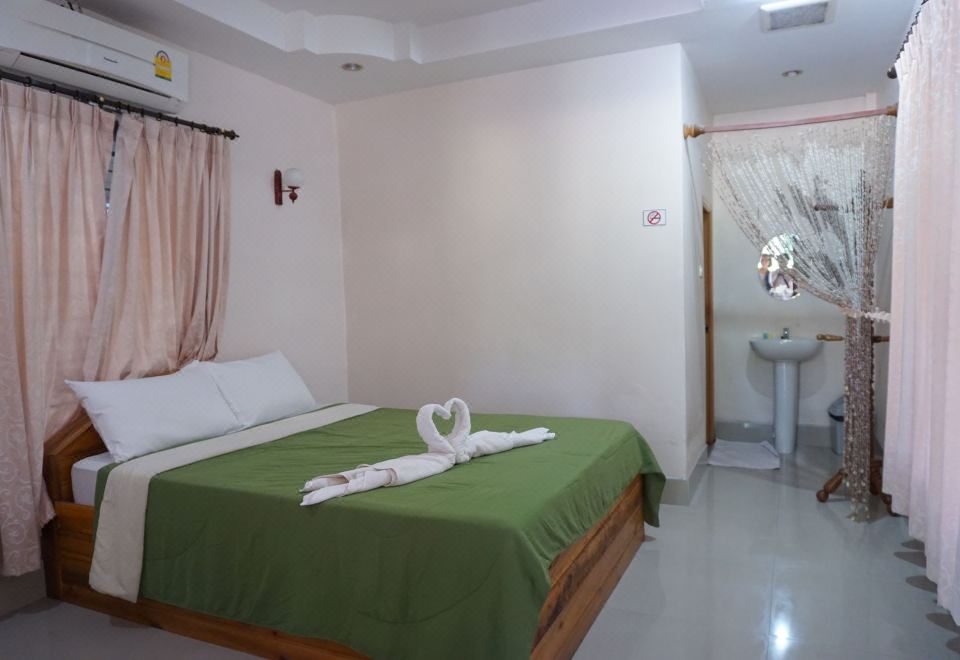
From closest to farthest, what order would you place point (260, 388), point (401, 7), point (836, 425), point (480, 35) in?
point (260, 388) < point (401, 7) < point (480, 35) < point (836, 425)

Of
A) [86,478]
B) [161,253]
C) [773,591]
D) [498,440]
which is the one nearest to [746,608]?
[773,591]

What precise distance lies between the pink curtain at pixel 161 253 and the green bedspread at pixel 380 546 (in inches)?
34.5

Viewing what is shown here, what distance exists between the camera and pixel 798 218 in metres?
3.85

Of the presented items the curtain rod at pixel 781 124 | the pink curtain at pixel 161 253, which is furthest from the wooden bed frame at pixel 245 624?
the curtain rod at pixel 781 124

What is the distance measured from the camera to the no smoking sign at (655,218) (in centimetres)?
398

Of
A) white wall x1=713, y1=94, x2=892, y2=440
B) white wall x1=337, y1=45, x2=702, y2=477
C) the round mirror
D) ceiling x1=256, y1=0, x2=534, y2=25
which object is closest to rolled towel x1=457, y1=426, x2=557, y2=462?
white wall x1=337, y1=45, x2=702, y2=477

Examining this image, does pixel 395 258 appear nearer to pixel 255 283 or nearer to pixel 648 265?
pixel 255 283

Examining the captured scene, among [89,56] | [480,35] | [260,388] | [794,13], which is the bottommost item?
[260,388]

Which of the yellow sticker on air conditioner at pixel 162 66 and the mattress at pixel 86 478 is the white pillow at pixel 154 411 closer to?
the mattress at pixel 86 478

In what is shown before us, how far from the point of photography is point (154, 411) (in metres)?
3.05

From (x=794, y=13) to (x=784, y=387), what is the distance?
2.82 meters

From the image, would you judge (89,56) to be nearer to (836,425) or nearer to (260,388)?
(260,388)

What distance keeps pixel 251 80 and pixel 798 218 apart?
11.1 ft

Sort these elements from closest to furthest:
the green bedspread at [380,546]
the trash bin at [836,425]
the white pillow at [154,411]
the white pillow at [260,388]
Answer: the green bedspread at [380,546]
the white pillow at [154,411]
the white pillow at [260,388]
the trash bin at [836,425]
